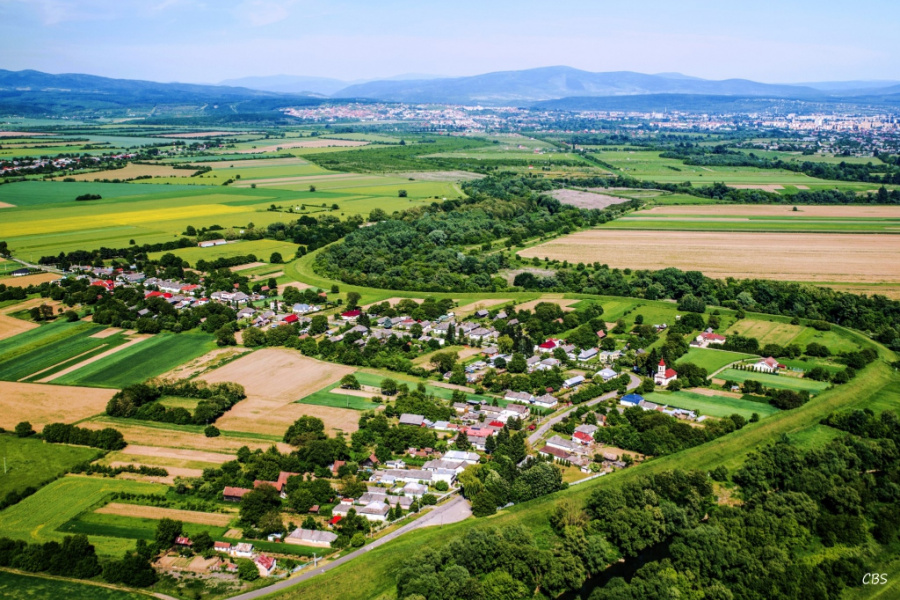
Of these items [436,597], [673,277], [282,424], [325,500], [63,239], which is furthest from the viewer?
[63,239]

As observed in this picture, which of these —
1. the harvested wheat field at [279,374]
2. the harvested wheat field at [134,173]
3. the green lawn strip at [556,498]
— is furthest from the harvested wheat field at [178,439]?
the harvested wheat field at [134,173]

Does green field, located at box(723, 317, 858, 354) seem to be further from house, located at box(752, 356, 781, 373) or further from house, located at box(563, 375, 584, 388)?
house, located at box(563, 375, 584, 388)

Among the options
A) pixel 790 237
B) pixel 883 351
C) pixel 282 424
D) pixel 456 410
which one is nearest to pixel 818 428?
pixel 883 351

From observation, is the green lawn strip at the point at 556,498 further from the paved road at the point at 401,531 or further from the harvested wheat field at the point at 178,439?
the harvested wheat field at the point at 178,439

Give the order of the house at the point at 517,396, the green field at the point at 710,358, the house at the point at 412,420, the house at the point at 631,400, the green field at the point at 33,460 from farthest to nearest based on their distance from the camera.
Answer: the green field at the point at 710,358 < the house at the point at 517,396 < the house at the point at 631,400 < the house at the point at 412,420 < the green field at the point at 33,460

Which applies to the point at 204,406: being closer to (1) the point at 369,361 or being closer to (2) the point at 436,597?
(1) the point at 369,361

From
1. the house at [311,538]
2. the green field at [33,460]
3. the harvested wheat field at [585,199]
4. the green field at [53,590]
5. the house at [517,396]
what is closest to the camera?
the green field at [53,590]
